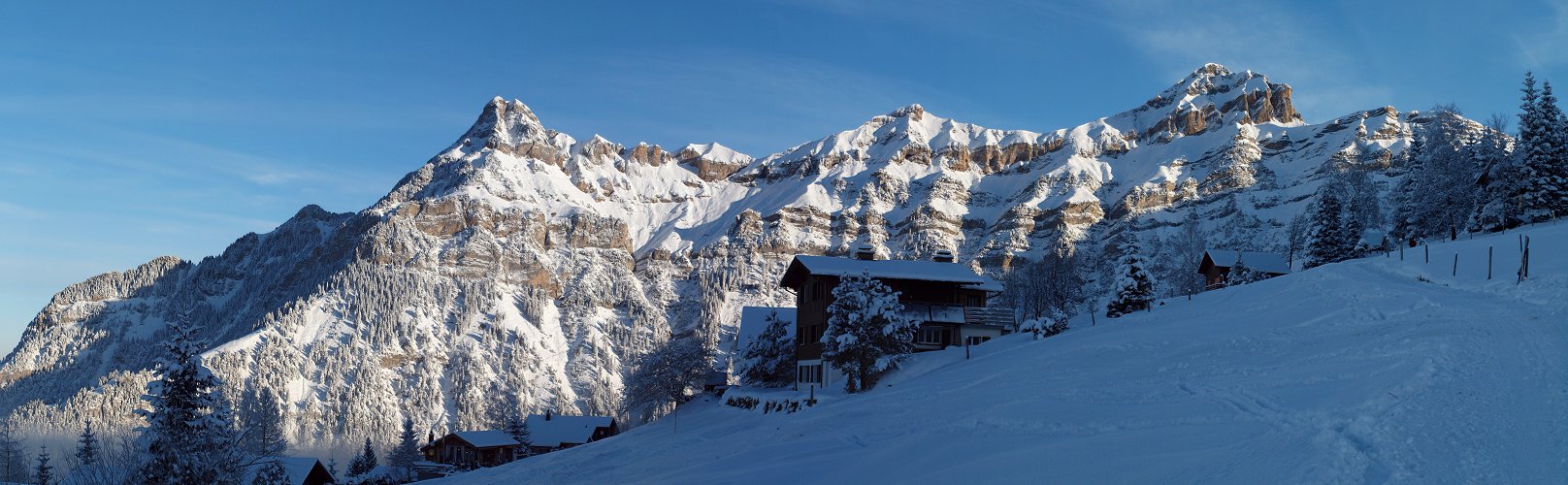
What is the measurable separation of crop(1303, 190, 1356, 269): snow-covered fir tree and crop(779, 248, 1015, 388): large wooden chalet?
22.8m

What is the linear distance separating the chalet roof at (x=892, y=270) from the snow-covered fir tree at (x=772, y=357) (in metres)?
4.10

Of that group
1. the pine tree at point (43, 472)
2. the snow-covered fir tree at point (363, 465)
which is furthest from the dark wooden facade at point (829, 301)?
the snow-covered fir tree at point (363, 465)

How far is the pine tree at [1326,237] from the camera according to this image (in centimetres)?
6066

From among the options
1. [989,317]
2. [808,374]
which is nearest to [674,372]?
[808,374]

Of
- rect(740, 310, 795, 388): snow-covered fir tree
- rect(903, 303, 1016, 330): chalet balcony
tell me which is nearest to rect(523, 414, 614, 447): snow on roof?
rect(740, 310, 795, 388): snow-covered fir tree

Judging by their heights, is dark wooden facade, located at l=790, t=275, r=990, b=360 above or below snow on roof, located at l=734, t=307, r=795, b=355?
above

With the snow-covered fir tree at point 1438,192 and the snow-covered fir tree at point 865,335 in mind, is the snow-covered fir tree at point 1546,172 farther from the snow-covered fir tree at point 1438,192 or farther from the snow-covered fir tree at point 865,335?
the snow-covered fir tree at point 865,335

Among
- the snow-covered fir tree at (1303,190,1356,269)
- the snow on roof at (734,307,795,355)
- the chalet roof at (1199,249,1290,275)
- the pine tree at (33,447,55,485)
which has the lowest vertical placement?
the pine tree at (33,447,55,485)

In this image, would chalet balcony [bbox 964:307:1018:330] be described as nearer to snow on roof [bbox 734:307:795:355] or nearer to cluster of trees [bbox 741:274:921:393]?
cluster of trees [bbox 741:274:921:393]

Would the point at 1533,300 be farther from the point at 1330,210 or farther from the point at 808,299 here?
the point at 1330,210

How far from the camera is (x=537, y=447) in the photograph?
314 ft

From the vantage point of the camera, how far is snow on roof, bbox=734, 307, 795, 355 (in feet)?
211

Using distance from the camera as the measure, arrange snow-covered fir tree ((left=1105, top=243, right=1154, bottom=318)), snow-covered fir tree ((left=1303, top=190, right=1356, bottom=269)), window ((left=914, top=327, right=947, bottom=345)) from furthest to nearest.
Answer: snow-covered fir tree ((left=1303, top=190, right=1356, bottom=269)), window ((left=914, top=327, right=947, bottom=345)), snow-covered fir tree ((left=1105, top=243, right=1154, bottom=318))

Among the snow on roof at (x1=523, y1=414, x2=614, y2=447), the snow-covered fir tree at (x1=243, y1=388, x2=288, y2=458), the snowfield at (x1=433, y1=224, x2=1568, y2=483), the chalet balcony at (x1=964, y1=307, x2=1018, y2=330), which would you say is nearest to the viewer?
the snowfield at (x1=433, y1=224, x2=1568, y2=483)
